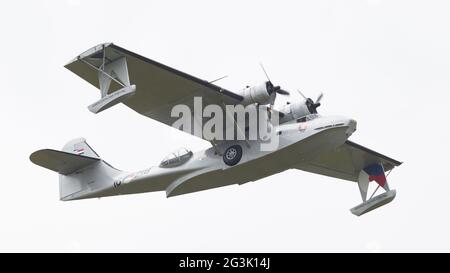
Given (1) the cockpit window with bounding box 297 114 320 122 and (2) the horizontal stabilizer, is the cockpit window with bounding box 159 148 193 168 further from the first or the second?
(2) the horizontal stabilizer

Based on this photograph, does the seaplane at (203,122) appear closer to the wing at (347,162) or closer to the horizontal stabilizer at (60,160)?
the horizontal stabilizer at (60,160)

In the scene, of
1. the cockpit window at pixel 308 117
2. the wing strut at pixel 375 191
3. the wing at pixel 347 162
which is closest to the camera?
the cockpit window at pixel 308 117

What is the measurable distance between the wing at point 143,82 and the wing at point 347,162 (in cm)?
587

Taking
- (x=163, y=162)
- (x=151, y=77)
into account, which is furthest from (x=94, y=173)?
(x=151, y=77)

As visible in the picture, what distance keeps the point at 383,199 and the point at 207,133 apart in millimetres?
6916

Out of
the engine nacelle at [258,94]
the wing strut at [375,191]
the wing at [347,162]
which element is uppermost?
the engine nacelle at [258,94]

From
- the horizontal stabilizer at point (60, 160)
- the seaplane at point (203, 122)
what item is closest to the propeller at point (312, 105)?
the seaplane at point (203, 122)

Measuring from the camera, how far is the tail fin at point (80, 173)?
3050cm

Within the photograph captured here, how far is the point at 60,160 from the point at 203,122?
5.84 metres

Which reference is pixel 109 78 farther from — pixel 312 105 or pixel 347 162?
pixel 347 162

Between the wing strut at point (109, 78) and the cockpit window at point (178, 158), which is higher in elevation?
the wing strut at point (109, 78)

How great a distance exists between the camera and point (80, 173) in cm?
3131

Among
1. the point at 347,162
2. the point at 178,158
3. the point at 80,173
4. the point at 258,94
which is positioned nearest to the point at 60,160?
the point at 80,173

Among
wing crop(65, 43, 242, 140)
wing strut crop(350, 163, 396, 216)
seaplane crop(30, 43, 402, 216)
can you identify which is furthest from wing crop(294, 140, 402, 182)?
wing crop(65, 43, 242, 140)
